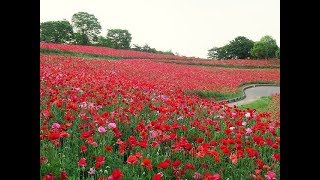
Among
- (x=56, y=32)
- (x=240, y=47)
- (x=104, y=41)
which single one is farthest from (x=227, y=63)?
(x=56, y=32)

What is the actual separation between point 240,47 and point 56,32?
2397cm

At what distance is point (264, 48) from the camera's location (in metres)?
43.2

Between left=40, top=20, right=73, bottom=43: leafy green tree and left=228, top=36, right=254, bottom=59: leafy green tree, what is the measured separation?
21.3 metres

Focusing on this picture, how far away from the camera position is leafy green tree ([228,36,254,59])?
50.3 meters

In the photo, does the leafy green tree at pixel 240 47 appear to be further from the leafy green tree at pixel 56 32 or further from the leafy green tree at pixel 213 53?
the leafy green tree at pixel 56 32

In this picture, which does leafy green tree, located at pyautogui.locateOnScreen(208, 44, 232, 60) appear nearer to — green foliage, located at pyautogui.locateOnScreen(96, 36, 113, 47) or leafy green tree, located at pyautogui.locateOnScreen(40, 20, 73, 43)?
green foliage, located at pyautogui.locateOnScreen(96, 36, 113, 47)

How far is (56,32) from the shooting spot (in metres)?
43.2

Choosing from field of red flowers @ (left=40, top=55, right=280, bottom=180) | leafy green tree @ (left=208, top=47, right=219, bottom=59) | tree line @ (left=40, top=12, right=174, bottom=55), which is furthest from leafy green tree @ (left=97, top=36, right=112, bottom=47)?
field of red flowers @ (left=40, top=55, right=280, bottom=180)

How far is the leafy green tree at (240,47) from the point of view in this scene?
50.3 meters

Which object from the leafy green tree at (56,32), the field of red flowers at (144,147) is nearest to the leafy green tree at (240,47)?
the leafy green tree at (56,32)

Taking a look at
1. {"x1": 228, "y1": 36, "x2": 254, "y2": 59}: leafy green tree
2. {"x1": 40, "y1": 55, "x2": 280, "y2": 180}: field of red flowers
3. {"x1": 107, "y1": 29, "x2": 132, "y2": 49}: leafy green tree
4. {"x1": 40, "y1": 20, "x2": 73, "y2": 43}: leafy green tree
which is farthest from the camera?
{"x1": 228, "y1": 36, "x2": 254, "y2": 59}: leafy green tree
